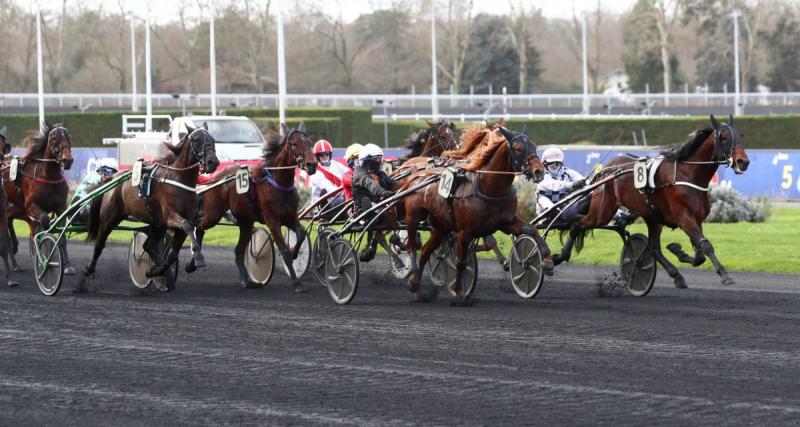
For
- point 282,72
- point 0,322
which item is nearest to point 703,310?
point 0,322

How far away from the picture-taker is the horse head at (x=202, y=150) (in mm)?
10719

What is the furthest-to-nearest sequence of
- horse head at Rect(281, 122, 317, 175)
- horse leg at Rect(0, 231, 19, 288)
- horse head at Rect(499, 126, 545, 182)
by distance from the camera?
horse leg at Rect(0, 231, 19, 288) → horse head at Rect(281, 122, 317, 175) → horse head at Rect(499, 126, 545, 182)

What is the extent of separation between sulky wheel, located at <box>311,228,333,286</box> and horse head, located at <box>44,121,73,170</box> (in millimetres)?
2566

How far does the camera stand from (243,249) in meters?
12.1

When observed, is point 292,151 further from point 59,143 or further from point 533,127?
point 533,127

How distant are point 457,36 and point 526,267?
194ft

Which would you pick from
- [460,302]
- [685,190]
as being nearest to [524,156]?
[460,302]

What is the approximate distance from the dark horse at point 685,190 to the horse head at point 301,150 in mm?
2427

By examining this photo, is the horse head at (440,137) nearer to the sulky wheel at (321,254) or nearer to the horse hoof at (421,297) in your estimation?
the sulky wheel at (321,254)

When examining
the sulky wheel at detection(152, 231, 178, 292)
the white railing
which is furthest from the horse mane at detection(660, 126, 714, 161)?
the white railing

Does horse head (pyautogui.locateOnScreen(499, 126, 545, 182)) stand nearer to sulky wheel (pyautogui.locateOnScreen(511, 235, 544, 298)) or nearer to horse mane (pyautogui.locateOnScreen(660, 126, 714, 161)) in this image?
sulky wheel (pyautogui.locateOnScreen(511, 235, 544, 298))

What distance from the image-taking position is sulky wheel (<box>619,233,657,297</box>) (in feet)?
35.5

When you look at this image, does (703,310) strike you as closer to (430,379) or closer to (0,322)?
(430,379)

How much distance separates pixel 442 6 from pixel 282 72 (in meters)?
43.6
